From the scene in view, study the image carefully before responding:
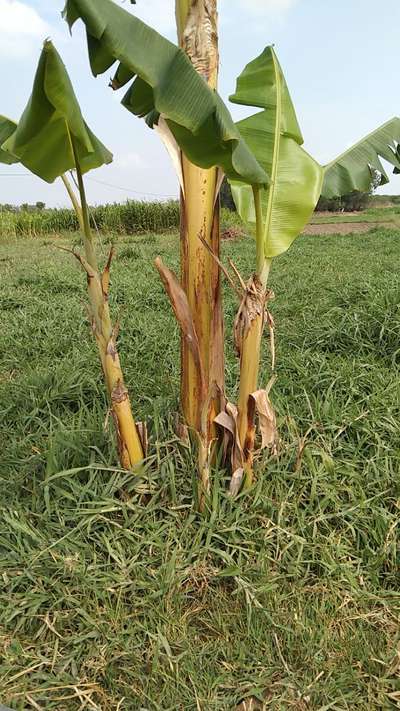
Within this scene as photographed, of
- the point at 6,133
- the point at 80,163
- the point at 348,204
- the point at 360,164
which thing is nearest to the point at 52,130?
the point at 80,163

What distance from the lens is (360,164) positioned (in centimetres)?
223

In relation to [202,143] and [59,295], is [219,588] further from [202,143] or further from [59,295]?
[59,295]

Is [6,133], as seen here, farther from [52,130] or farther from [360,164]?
[360,164]

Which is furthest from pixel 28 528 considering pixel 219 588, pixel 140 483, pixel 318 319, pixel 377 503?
pixel 318 319

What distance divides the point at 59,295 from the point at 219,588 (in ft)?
13.3

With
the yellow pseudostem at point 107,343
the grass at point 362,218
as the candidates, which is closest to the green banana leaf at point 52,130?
the yellow pseudostem at point 107,343

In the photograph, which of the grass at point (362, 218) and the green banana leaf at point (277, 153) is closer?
the green banana leaf at point (277, 153)

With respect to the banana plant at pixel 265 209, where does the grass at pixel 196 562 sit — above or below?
below

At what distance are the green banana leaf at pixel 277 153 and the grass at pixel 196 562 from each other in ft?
2.62

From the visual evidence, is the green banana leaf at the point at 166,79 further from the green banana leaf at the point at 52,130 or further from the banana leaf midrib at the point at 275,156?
the banana leaf midrib at the point at 275,156

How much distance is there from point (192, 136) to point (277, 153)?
1.89 ft

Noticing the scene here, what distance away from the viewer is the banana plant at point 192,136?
1.20 m

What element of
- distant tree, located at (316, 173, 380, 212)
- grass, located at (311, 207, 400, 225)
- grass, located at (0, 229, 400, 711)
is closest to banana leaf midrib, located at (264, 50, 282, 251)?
grass, located at (0, 229, 400, 711)

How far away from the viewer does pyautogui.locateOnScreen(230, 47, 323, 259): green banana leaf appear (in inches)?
71.1
